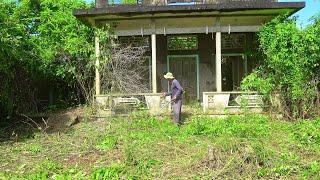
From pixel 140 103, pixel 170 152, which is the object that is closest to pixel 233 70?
pixel 140 103

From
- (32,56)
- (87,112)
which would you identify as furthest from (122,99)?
(32,56)

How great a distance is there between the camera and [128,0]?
25.0 meters

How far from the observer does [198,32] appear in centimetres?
1739

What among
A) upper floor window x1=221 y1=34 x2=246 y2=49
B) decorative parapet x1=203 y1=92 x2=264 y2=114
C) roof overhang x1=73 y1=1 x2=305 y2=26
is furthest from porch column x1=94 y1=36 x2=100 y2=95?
upper floor window x1=221 y1=34 x2=246 y2=49

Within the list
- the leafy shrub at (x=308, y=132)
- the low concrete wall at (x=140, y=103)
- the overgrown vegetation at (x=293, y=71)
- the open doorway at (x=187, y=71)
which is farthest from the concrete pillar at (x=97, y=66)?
the leafy shrub at (x=308, y=132)

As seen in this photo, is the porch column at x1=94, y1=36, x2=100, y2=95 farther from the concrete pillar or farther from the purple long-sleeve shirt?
the purple long-sleeve shirt

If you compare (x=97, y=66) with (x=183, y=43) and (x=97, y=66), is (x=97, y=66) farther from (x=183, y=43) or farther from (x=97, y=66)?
(x=183, y=43)

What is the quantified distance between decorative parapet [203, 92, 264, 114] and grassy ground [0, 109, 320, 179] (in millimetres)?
1852

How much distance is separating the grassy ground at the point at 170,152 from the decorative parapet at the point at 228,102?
1.85 m

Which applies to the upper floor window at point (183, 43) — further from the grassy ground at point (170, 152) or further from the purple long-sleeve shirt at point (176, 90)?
the grassy ground at point (170, 152)

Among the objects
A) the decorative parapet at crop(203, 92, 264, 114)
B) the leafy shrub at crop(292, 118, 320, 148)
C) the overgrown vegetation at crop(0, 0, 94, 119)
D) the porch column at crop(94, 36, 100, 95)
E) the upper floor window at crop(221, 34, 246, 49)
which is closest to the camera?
the leafy shrub at crop(292, 118, 320, 148)

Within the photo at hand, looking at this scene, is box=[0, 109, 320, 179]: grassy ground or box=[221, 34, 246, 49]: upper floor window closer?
box=[0, 109, 320, 179]: grassy ground

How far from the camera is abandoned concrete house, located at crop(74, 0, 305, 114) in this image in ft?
53.6

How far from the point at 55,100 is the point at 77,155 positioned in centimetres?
1036
